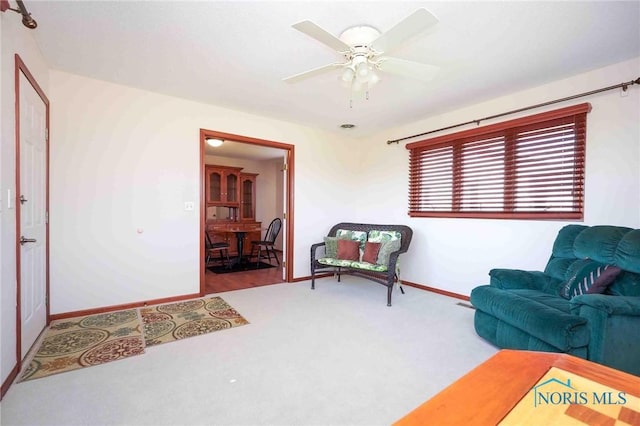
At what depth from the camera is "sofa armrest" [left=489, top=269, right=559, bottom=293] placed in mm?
2512

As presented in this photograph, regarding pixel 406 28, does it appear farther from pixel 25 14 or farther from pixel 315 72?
pixel 25 14

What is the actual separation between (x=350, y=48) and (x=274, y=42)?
665mm

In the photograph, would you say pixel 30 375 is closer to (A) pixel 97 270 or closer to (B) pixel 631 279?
(A) pixel 97 270

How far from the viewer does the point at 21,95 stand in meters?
2.04

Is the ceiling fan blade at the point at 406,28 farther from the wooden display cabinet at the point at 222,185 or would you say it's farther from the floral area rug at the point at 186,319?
the wooden display cabinet at the point at 222,185

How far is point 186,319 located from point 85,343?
A: 78cm

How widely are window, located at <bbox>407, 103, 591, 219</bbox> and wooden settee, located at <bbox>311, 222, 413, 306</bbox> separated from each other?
21.6 inches

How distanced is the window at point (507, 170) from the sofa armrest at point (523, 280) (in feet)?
2.37

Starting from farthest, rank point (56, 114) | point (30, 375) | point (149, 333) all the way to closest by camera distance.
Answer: point (56, 114)
point (149, 333)
point (30, 375)

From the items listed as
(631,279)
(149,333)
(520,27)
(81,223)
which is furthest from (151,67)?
(631,279)

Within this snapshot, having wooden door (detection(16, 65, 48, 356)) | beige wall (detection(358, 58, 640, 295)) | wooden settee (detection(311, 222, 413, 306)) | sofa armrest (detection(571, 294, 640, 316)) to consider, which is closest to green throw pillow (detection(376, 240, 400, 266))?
wooden settee (detection(311, 222, 413, 306))

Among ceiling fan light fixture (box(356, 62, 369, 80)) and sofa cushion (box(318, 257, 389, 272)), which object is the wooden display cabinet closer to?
sofa cushion (box(318, 257, 389, 272))

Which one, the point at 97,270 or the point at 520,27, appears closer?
the point at 520,27

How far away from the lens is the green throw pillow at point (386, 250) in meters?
3.75
